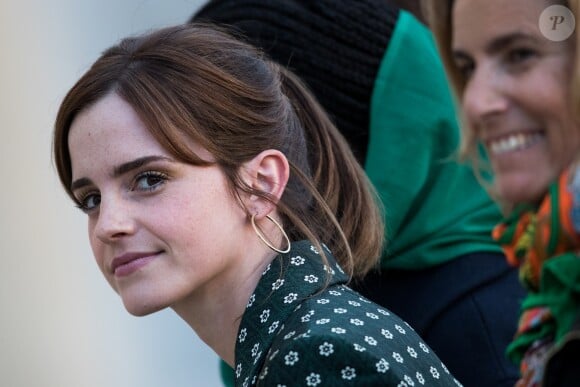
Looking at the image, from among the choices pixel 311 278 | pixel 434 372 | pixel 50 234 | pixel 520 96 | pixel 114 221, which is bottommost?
pixel 434 372

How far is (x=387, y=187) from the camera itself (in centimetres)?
270

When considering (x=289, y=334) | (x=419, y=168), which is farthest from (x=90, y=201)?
(x=419, y=168)

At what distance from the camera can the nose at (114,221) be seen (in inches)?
84.4

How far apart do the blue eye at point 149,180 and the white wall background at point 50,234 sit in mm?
1904

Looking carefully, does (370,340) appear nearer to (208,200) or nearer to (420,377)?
(420,377)

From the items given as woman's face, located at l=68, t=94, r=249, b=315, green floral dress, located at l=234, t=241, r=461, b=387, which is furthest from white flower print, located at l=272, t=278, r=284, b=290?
woman's face, located at l=68, t=94, r=249, b=315

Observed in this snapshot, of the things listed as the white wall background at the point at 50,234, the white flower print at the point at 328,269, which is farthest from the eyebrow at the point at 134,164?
the white wall background at the point at 50,234

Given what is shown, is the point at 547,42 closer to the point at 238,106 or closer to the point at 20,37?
the point at 238,106

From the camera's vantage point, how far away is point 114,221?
7.05 ft

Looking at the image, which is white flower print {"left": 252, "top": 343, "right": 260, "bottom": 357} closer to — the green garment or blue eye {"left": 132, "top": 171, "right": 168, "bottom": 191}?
blue eye {"left": 132, "top": 171, "right": 168, "bottom": 191}

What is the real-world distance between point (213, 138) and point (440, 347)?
0.71 meters

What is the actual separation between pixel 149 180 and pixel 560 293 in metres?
0.90

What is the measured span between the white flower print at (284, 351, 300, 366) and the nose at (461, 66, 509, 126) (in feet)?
1.48

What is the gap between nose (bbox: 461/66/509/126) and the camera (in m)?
1.66
